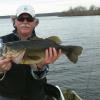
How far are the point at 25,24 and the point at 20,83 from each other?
1.01 m

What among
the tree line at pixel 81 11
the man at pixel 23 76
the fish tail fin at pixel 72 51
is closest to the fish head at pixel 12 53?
the fish tail fin at pixel 72 51

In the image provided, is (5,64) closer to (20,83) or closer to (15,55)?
(15,55)

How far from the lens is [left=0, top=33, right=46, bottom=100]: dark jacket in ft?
18.9

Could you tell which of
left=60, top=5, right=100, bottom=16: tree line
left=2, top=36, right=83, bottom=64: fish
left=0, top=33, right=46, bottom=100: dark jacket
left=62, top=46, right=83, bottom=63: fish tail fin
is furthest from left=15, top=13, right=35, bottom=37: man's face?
left=60, top=5, right=100, bottom=16: tree line

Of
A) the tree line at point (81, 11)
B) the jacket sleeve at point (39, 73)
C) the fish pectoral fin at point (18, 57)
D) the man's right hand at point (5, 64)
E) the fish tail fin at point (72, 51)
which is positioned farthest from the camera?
the tree line at point (81, 11)

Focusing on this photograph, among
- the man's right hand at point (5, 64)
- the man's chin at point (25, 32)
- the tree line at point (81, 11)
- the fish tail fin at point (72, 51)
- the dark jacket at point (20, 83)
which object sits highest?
the man's chin at point (25, 32)

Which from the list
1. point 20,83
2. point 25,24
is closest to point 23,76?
point 20,83

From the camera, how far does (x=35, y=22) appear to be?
19.3 ft

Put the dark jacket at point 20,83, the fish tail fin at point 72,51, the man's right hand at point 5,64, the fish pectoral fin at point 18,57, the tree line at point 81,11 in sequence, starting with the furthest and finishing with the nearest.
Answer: the tree line at point 81,11
the dark jacket at point 20,83
the fish tail fin at point 72,51
the man's right hand at point 5,64
the fish pectoral fin at point 18,57

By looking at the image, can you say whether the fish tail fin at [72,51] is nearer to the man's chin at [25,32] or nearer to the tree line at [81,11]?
the man's chin at [25,32]

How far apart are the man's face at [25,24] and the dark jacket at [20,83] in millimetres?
575

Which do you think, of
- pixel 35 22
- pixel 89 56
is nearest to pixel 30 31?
pixel 35 22

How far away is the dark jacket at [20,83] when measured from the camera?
227 inches

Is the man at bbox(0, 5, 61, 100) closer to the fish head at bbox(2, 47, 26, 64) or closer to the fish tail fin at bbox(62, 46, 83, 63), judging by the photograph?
the fish tail fin at bbox(62, 46, 83, 63)
